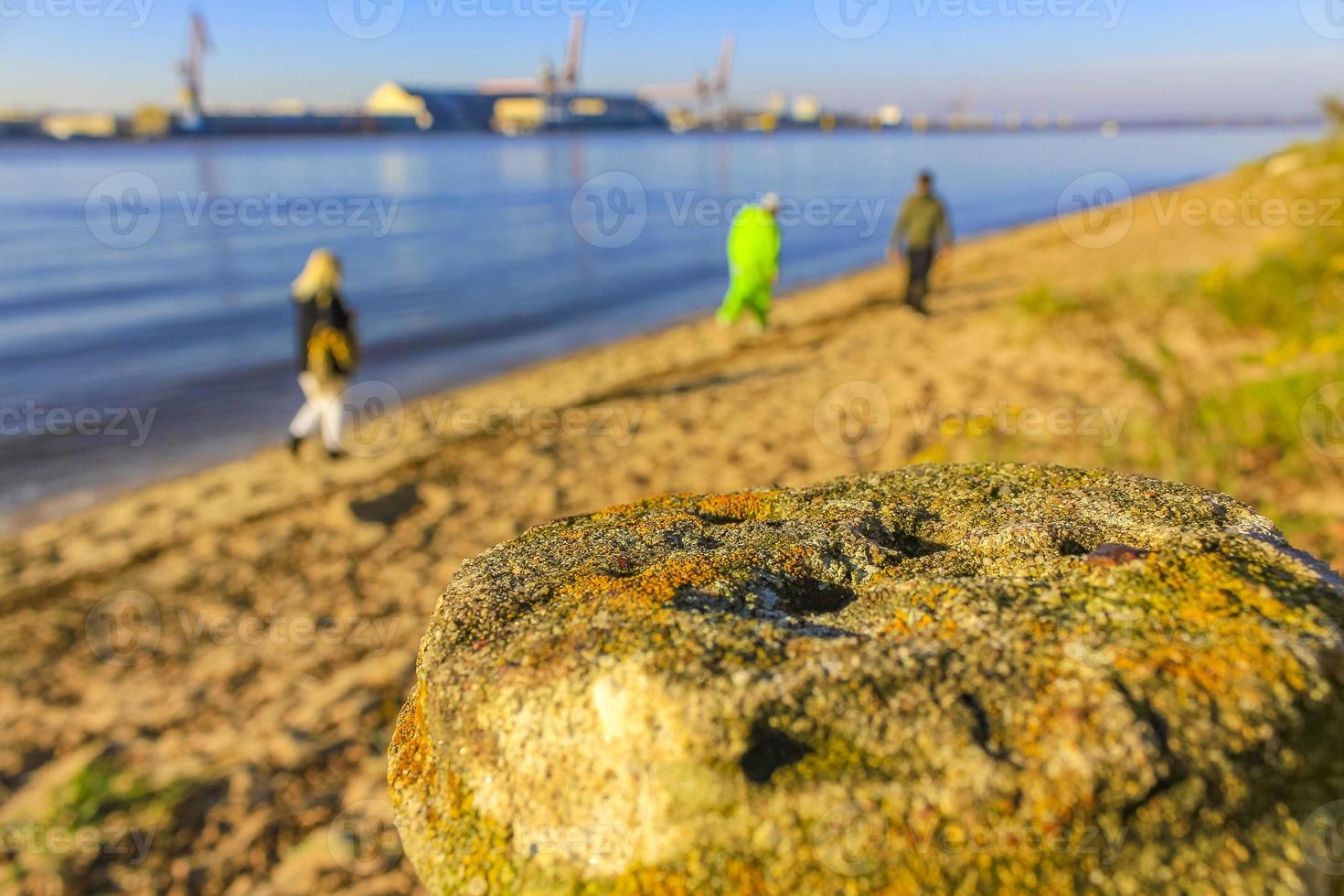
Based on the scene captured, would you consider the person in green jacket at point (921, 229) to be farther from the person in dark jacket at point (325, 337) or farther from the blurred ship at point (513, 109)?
the blurred ship at point (513, 109)

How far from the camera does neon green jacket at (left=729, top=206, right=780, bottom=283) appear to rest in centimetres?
874

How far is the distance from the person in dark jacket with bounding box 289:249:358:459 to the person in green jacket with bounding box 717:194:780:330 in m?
3.92

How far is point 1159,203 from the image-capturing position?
28.3 metres

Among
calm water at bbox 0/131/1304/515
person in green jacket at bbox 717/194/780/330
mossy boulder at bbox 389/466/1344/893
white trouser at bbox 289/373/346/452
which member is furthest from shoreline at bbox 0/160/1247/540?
mossy boulder at bbox 389/466/1344/893

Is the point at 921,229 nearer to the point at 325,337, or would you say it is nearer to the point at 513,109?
the point at 325,337

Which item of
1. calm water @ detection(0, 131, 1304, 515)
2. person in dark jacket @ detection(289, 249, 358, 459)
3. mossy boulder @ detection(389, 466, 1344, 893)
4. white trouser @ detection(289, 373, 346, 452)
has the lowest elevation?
calm water @ detection(0, 131, 1304, 515)

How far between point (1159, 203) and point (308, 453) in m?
28.7

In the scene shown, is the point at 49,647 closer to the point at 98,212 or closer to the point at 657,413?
the point at 657,413

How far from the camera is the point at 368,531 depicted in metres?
7.18

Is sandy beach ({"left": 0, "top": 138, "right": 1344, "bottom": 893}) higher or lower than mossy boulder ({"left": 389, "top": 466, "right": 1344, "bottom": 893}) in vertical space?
lower

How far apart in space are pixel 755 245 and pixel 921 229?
4911 millimetres

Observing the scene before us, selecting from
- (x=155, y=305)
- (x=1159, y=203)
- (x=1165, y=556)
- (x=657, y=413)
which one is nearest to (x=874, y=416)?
(x=657, y=413)

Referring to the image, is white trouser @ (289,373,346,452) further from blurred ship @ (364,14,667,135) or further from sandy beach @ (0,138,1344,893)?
blurred ship @ (364,14,667,135)

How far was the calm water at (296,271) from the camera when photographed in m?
12.0
